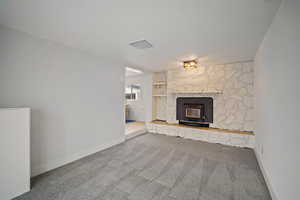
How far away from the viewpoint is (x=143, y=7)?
1.44 meters

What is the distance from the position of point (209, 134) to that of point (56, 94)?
4.06 m

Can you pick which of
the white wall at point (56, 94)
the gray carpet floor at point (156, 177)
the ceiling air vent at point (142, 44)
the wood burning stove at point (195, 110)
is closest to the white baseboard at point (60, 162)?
the white wall at point (56, 94)

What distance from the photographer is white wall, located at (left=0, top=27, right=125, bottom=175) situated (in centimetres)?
195

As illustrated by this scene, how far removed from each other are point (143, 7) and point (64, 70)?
2.02m

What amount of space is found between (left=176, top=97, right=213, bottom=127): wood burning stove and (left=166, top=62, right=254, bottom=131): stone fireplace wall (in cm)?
15

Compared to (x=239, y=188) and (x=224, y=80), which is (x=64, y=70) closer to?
(x=239, y=188)

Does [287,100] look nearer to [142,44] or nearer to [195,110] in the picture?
[142,44]

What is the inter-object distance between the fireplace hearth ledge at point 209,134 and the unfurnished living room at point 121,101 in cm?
3

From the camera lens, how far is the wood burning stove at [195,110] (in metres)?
4.18

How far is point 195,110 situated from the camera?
173 inches

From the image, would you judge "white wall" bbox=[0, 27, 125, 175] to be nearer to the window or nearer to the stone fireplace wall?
the stone fireplace wall

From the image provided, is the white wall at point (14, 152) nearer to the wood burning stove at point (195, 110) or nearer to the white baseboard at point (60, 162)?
the white baseboard at point (60, 162)

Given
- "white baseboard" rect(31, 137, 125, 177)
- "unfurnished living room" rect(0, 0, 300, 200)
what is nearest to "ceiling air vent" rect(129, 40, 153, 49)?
"unfurnished living room" rect(0, 0, 300, 200)

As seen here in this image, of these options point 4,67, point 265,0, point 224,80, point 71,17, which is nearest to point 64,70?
point 4,67
